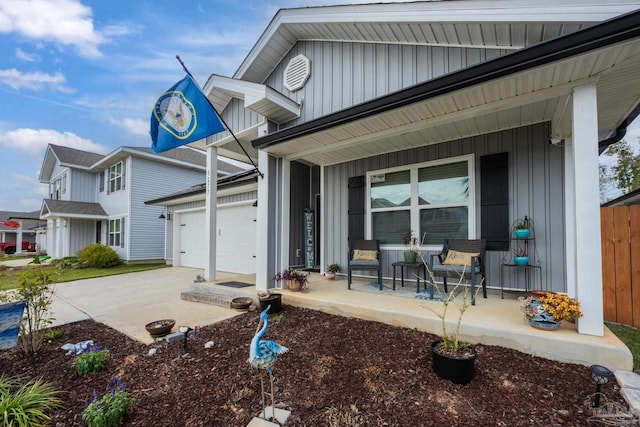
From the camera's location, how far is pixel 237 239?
8.09 meters

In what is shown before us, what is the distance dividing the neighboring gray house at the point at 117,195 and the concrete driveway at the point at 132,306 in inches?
209

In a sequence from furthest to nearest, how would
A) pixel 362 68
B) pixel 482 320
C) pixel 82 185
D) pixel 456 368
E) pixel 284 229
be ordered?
1. pixel 82 185
2. pixel 284 229
3. pixel 362 68
4. pixel 482 320
5. pixel 456 368

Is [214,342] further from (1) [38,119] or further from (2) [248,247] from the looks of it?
(1) [38,119]

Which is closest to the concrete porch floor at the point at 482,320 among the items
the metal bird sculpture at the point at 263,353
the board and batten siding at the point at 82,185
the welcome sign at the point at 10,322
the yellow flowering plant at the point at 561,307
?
the yellow flowering plant at the point at 561,307

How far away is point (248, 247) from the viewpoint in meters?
7.71

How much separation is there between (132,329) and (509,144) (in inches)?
239

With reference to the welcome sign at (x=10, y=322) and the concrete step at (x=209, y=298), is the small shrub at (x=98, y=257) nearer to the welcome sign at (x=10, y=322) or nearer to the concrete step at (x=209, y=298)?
the concrete step at (x=209, y=298)

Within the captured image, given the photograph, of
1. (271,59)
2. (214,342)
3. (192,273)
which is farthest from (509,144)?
A: (192,273)

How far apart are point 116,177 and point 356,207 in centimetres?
1313

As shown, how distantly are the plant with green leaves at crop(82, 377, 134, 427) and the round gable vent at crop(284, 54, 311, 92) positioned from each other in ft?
16.2

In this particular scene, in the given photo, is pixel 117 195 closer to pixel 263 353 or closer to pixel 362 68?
pixel 362 68

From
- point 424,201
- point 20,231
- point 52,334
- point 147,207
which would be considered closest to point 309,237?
point 424,201

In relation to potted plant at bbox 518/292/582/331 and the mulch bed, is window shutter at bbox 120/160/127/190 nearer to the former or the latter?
the mulch bed

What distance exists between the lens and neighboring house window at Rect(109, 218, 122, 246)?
13023 millimetres
